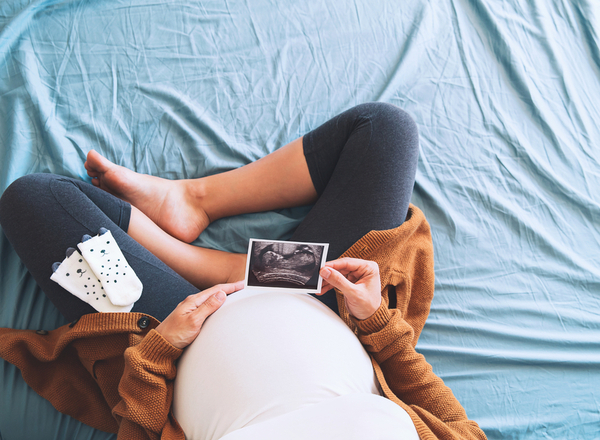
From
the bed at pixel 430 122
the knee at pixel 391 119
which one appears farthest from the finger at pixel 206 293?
the knee at pixel 391 119

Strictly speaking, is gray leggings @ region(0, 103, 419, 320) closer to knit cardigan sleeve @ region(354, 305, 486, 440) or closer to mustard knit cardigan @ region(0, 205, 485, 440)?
mustard knit cardigan @ region(0, 205, 485, 440)

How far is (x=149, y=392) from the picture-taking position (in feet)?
2.56

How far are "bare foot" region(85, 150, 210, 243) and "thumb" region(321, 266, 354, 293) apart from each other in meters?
0.55

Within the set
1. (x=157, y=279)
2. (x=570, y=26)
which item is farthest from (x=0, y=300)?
(x=570, y=26)

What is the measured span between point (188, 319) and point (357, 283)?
15.0 inches

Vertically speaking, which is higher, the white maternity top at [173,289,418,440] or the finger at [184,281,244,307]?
the finger at [184,281,244,307]

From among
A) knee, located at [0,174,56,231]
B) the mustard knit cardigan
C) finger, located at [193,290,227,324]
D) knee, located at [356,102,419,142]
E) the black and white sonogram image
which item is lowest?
the mustard knit cardigan

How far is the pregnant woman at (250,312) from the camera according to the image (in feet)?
2.36

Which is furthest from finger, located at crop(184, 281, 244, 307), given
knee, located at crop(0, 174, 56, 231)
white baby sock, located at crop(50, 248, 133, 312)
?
knee, located at crop(0, 174, 56, 231)

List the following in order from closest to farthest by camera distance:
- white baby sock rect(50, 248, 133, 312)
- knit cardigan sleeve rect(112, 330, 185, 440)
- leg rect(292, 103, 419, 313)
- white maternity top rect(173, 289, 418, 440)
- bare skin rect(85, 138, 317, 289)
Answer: white maternity top rect(173, 289, 418, 440) → knit cardigan sleeve rect(112, 330, 185, 440) → white baby sock rect(50, 248, 133, 312) → leg rect(292, 103, 419, 313) → bare skin rect(85, 138, 317, 289)

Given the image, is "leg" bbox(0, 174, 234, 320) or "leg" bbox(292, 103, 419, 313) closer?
"leg" bbox(0, 174, 234, 320)

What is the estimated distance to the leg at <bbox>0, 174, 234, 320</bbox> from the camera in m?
0.91

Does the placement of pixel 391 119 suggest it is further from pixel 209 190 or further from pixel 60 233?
pixel 60 233

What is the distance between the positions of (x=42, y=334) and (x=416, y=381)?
0.95 meters
